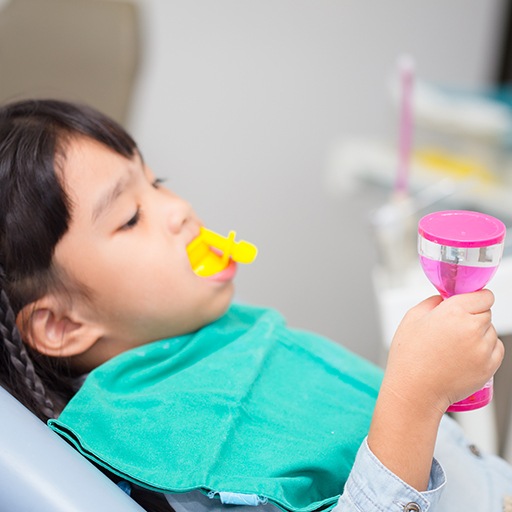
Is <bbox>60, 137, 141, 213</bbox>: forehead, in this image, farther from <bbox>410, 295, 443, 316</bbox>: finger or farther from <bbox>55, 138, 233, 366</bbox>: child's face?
<bbox>410, 295, 443, 316</bbox>: finger

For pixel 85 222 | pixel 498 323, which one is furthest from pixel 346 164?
pixel 85 222

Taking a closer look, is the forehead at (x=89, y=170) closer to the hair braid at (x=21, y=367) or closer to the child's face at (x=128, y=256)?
the child's face at (x=128, y=256)

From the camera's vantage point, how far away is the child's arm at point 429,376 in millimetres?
575

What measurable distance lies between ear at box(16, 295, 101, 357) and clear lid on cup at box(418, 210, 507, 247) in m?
0.37

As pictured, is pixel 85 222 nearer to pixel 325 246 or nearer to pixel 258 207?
pixel 258 207

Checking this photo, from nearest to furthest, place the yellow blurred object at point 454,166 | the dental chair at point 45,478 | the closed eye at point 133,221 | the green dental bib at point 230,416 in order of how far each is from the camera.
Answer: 1. the dental chair at point 45,478
2. the green dental bib at point 230,416
3. the closed eye at point 133,221
4. the yellow blurred object at point 454,166

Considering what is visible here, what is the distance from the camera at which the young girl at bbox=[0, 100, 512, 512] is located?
59cm

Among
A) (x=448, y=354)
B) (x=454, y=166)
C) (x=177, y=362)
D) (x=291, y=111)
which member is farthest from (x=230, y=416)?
(x=291, y=111)

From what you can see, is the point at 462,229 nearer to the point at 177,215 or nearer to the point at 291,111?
the point at 177,215

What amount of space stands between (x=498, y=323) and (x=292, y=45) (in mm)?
1363

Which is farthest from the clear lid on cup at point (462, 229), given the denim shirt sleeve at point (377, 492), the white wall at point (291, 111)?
the white wall at point (291, 111)

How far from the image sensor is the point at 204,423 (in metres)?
0.69

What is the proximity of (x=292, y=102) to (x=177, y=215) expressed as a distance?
4.54 ft

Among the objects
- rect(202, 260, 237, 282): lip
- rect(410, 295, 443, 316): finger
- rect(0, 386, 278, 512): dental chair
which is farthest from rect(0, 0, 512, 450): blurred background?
rect(0, 386, 278, 512): dental chair
